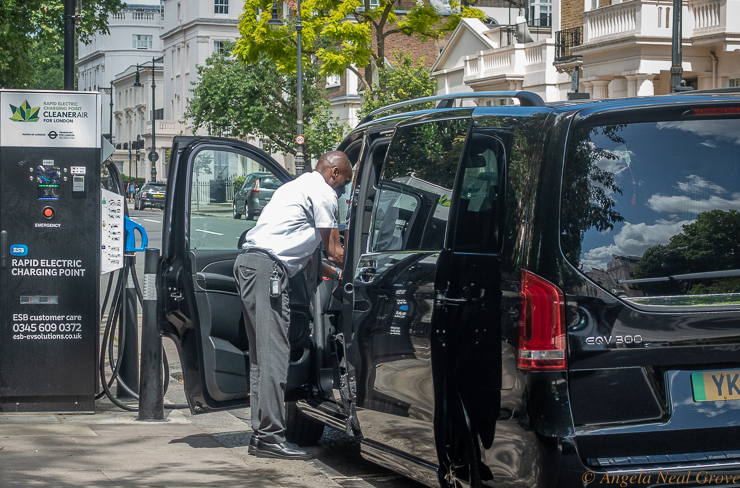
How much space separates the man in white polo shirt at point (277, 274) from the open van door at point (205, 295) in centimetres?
19

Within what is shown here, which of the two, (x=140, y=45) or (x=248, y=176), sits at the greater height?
(x=140, y=45)

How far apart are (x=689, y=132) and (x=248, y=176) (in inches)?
137

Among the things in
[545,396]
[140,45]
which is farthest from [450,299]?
[140,45]

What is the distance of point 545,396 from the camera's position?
360 cm

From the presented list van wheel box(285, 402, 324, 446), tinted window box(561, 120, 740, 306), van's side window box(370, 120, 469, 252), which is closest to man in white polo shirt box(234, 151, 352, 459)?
van wheel box(285, 402, 324, 446)

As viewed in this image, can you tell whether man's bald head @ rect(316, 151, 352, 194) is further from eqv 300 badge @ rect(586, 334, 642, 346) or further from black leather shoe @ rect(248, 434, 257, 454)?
eqv 300 badge @ rect(586, 334, 642, 346)

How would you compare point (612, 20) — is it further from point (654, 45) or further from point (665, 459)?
point (665, 459)

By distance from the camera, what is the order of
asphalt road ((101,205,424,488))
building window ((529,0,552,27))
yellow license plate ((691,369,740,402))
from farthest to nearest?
1. building window ((529,0,552,27))
2. asphalt road ((101,205,424,488))
3. yellow license plate ((691,369,740,402))

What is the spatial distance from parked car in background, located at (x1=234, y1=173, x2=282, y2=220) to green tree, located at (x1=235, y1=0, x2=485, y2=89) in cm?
2201

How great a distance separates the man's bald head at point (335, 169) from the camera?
5.91m

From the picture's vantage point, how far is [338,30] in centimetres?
2917

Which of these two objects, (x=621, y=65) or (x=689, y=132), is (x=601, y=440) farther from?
(x=621, y=65)

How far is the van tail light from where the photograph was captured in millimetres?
3596

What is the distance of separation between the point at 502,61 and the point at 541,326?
32.6 m
